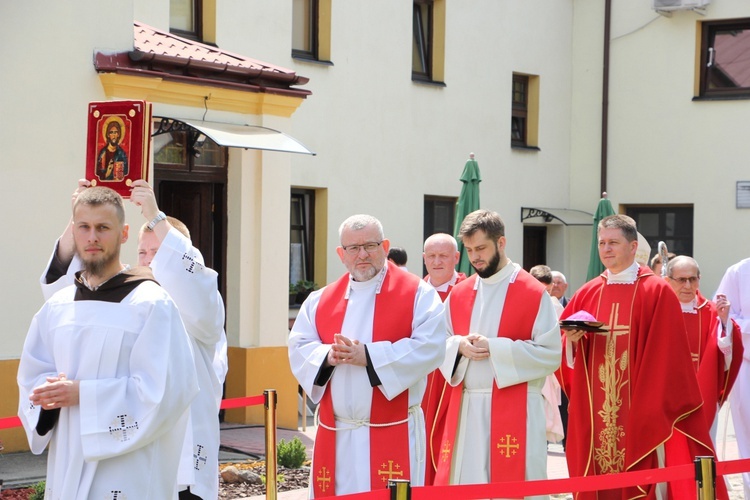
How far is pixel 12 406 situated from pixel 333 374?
4.85m

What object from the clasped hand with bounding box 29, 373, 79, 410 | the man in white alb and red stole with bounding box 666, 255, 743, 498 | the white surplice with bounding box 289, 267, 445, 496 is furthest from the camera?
the man in white alb and red stole with bounding box 666, 255, 743, 498

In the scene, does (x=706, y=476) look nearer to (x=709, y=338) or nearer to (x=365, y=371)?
(x=365, y=371)

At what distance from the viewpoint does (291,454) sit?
33.9 ft

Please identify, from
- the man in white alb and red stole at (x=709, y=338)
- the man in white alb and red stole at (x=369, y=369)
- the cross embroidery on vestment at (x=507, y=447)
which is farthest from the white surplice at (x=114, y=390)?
the man in white alb and red stole at (x=709, y=338)

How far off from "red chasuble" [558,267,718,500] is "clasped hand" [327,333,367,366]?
2437mm

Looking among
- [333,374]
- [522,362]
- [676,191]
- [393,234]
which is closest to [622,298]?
[522,362]

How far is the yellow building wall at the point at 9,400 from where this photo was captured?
10.1 metres

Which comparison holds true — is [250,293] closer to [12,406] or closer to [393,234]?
[12,406]

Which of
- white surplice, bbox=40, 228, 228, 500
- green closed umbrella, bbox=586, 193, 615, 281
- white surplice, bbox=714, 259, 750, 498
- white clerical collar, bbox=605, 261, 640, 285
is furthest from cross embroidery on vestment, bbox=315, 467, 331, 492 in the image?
green closed umbrella, bbox=586, 193, 615, 281

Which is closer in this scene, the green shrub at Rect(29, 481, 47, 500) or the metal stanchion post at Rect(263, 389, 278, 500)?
the metal stanchion post at Rect(263, 389, 278, 500)

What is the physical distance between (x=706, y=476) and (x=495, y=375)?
4.78ft

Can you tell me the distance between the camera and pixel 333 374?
630 centimetres

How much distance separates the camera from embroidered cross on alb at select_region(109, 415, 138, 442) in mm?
4625

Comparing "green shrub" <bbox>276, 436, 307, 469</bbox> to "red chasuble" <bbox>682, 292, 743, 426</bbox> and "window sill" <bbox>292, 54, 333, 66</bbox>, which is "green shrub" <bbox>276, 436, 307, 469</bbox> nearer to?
"red chasuble" <bbox>682, 292, 743, 426</bbox>
